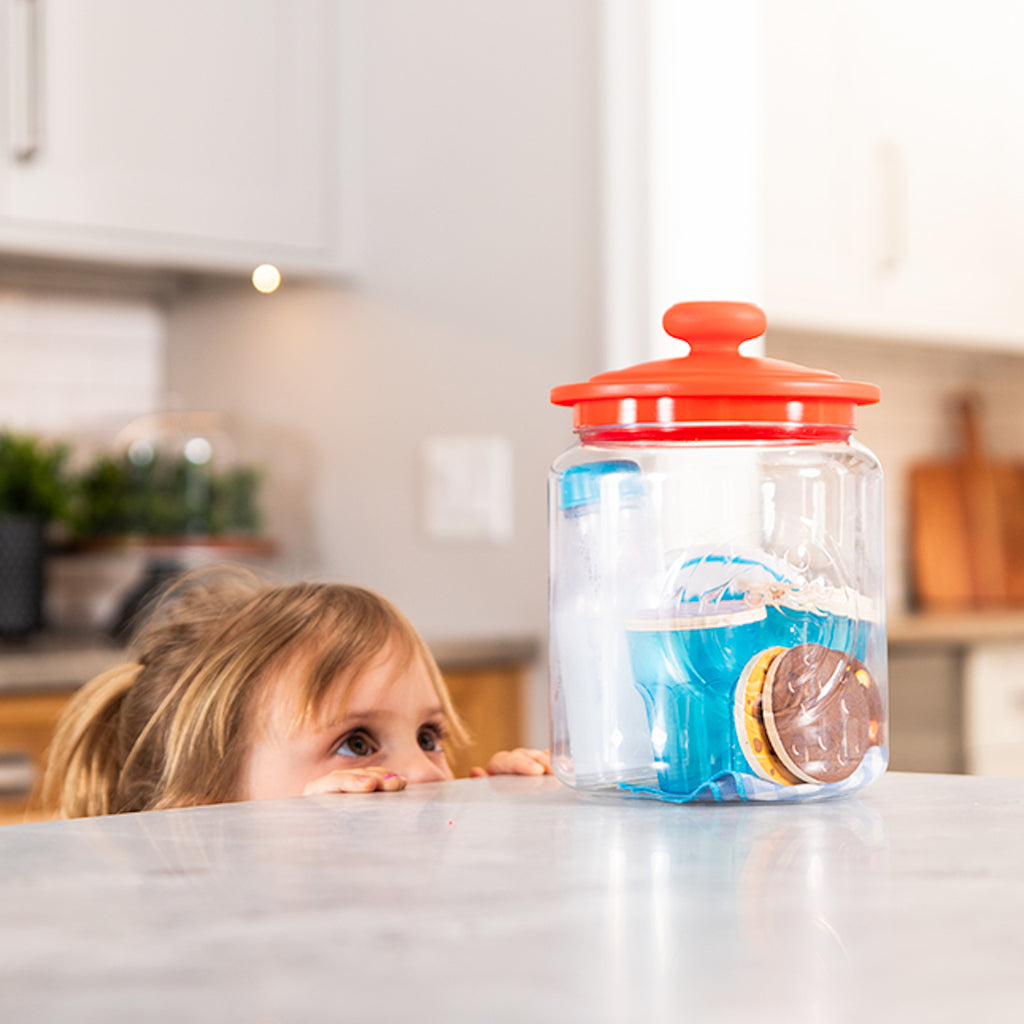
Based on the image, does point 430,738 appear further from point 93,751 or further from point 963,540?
point 963,540

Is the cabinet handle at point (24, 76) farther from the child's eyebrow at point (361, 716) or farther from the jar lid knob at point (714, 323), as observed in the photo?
the jar lid knob at point (714, 323)

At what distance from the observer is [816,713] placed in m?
0.53

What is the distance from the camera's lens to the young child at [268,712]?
0.92 meters

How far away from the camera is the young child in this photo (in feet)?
3.02

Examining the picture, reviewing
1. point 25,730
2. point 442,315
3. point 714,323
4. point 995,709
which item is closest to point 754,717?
point 714,323

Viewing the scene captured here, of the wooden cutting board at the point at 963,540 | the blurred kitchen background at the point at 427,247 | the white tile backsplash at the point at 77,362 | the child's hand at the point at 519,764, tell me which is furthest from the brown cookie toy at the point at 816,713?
the wooden cutting board at the point at 963,540

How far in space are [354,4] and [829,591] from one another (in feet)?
5.62

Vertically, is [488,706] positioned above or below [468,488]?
below

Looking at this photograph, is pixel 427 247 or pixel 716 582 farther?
pixel 427 247

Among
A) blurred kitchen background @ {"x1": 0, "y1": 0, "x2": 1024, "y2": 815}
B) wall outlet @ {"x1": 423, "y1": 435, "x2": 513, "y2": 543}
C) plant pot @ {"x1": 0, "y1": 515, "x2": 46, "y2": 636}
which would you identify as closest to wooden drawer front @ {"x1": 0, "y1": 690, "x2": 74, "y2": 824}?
blurred kitchen background @ {"x1": 0, "y1": 0, "x2": 1024, "y2": 815}

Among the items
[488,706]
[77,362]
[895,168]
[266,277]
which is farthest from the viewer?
[895,168]

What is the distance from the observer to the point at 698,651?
527 millimetres

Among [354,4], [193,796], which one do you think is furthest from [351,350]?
[193,796]

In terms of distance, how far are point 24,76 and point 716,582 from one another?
1604 millimetres
